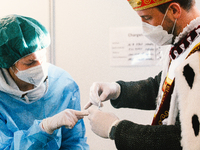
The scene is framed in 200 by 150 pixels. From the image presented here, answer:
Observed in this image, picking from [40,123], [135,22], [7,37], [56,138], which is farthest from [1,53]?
[135,22]

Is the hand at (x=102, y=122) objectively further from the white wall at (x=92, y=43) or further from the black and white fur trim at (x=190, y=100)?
the white wall at (x=92, y=43)

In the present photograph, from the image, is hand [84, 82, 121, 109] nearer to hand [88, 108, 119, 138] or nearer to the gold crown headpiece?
hand [88, 108, 119, 138]

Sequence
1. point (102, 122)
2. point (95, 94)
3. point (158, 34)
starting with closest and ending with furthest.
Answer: point (102, 122) < point (158, 34) < point (95, 94)

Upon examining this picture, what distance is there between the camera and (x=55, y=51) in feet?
5.26

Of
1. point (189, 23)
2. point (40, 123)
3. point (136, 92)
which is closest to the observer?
point (189, 23)

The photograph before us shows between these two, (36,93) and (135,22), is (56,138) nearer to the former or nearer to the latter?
(36,93)

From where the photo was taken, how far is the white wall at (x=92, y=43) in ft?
5.14

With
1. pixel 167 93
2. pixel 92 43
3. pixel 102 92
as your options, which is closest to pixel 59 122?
pixel 102 92

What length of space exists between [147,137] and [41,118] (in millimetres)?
634

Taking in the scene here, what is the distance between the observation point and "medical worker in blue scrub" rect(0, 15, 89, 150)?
0.93 meters

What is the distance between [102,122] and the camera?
85 centimetres

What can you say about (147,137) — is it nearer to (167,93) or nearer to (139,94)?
(167,93)

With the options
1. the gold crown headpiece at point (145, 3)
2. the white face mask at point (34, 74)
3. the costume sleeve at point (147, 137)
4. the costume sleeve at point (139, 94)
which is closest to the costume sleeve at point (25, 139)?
the white face mask at point (34, 74)

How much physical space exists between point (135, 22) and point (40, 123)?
1.06 metres
